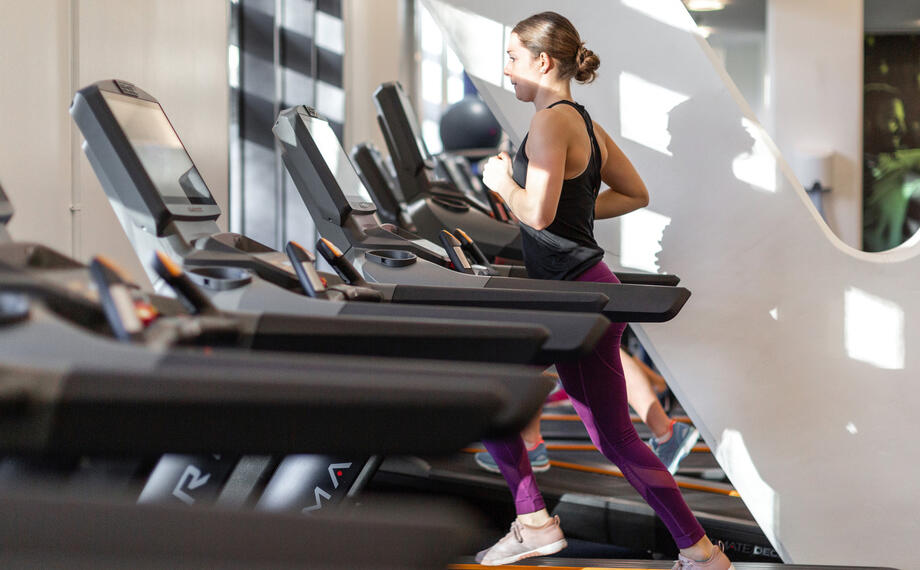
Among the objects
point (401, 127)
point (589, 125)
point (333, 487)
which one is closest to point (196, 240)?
point (333, 487)

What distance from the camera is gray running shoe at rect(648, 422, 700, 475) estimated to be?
3.02m

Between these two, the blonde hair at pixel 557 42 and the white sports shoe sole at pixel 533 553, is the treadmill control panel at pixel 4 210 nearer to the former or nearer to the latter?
the blonde hair at pixel 557 42

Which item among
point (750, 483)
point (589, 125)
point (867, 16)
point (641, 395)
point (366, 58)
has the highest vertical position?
point (867, 16)

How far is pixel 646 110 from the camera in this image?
2.85 m

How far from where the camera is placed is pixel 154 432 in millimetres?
843

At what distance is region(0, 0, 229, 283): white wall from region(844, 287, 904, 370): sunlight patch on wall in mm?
2006

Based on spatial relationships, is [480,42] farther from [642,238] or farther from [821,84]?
[821,84]

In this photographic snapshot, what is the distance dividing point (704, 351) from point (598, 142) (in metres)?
0.86

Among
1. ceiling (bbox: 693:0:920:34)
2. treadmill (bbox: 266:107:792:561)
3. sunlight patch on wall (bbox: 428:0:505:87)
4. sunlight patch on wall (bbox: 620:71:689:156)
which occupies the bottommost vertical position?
treadmill (bbox: 266:107:792:561)

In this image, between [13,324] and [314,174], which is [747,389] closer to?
[314,174]

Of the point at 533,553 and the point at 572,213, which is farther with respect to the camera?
the point at 533,553

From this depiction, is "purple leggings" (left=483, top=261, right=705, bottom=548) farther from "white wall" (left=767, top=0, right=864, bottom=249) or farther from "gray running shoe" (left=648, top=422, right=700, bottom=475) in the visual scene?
"white wall" (left=767, top=0, right=864, bottom=249)

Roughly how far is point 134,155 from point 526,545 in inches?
55.4

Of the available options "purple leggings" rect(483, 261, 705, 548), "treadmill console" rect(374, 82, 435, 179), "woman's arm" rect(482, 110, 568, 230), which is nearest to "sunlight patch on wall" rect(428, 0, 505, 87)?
"treadmill console" rect(374, 82, 435, 179)
